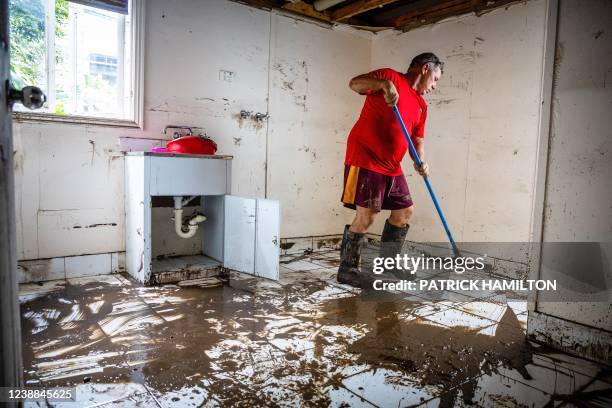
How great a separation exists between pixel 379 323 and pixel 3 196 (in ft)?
6.24

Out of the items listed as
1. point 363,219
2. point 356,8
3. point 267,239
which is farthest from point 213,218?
point 356,8

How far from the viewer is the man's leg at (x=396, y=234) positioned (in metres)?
3.23

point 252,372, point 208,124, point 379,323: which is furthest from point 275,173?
point 252,372

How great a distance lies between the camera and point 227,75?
3.69m

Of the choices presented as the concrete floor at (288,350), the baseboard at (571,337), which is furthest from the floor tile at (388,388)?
the baseboard at (571,337)

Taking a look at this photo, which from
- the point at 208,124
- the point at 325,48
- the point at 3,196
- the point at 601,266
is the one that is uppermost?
the point at 325,48

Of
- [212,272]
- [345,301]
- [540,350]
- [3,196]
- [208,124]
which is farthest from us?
[208,124]

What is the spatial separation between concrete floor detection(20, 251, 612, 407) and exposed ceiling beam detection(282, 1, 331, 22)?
2.72 metres

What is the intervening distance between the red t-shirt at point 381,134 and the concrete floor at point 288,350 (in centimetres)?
93

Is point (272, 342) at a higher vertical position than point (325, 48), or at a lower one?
lower

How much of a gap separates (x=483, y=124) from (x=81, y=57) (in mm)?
3290

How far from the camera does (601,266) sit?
6.07 feet

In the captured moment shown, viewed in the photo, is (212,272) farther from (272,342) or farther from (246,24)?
(246,24)

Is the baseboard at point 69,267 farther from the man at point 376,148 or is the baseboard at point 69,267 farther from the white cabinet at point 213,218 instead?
the man at point 376,148
